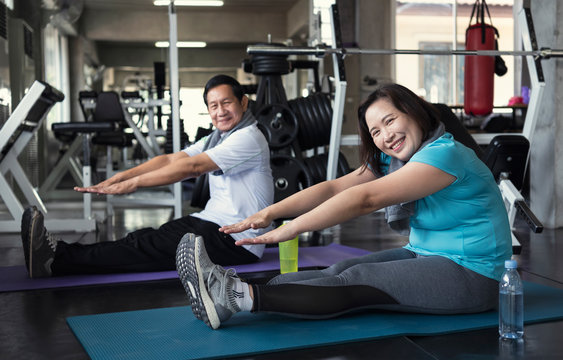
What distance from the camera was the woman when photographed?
6.17 ft

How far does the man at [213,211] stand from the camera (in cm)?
287

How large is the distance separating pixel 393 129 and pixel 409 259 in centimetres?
42

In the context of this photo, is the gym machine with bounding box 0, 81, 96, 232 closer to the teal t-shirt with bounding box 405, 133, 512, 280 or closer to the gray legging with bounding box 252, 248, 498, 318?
the gray legging with bounding box 252, 248, 498, 318

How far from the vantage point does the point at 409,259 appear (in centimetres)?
204

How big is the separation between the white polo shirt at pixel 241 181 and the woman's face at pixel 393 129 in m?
0.99

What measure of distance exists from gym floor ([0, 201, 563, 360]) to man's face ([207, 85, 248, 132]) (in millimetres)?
755

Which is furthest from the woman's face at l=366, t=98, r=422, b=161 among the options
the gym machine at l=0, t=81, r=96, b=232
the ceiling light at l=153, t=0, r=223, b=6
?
the ceiling light at l=153, t=0, r=223, b=6

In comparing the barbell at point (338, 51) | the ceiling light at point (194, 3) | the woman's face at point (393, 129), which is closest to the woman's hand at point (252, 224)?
the woman's face at point (393, 129)

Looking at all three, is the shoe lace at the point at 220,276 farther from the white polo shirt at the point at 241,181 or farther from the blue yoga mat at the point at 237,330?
the white polo shirt at the point at 241,181

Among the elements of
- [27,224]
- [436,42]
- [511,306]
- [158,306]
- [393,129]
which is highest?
[436,42]

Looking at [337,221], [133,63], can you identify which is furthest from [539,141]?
[133,63]

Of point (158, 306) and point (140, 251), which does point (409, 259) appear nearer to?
point (158, 306)

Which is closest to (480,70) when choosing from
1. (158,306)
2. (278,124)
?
(278,124)

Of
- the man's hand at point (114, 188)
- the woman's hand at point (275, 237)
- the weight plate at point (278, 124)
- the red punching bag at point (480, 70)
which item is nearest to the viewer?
the woman's hand at point (275, 237)
